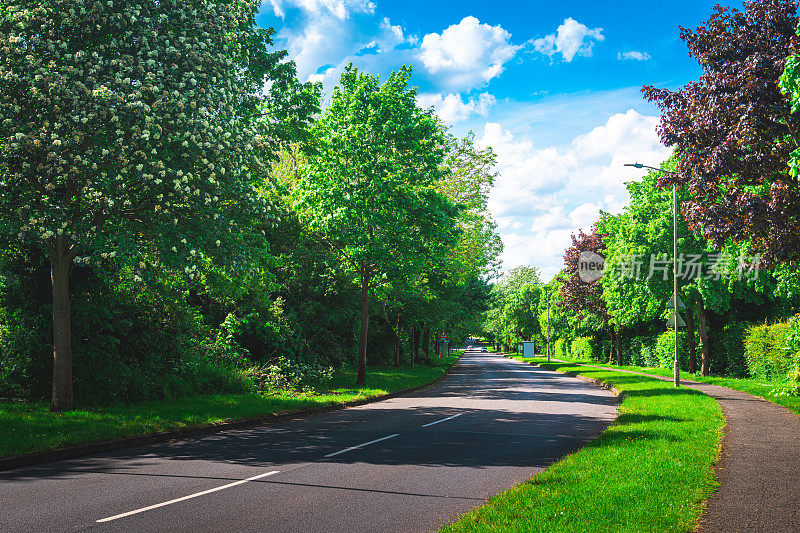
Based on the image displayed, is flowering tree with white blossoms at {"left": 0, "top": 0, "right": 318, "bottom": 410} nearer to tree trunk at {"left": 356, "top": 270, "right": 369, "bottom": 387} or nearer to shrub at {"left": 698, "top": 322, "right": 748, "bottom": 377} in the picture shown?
tree trunk at {"left": 356, "top": 270, "right": 369, "bottom": 387}

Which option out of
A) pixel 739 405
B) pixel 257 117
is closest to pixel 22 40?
pixel 257 117

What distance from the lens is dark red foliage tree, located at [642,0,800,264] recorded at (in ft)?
46.2

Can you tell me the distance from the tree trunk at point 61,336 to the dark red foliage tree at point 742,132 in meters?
16.2

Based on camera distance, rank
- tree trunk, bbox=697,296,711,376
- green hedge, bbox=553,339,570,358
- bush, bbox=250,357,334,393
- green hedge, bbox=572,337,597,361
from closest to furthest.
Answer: bush, bbox=250,357,334,393 < tree trunk, bbox=697,296,711,376 < green hedge, bbox=572,337,597,361 < green hedge, bbox=553,339,570,358

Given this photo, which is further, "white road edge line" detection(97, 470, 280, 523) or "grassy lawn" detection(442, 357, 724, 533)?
"white road edge line" detection(97, 470, 280, 523)

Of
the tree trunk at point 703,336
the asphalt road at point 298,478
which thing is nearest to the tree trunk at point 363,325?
the asphalt road at point 298,478

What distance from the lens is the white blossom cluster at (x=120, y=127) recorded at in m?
11.0

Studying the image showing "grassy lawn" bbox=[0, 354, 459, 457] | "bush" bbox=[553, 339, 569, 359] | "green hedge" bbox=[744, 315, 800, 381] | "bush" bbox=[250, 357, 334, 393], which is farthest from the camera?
"bush" bbox=[553, 339, 569, 359]

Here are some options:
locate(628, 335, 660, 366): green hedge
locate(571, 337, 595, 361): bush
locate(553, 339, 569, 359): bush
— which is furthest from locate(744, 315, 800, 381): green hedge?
locate(553, 339, 569, 359): bush

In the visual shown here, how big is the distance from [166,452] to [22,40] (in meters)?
8.28

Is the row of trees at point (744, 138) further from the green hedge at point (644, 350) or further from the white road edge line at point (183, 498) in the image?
the green hedge at point (644, 350)

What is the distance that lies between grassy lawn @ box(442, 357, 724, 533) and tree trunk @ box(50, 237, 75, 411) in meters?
10.5

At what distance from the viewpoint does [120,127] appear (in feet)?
37.2

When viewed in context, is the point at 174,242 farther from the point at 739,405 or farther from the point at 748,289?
the point at 748,289
